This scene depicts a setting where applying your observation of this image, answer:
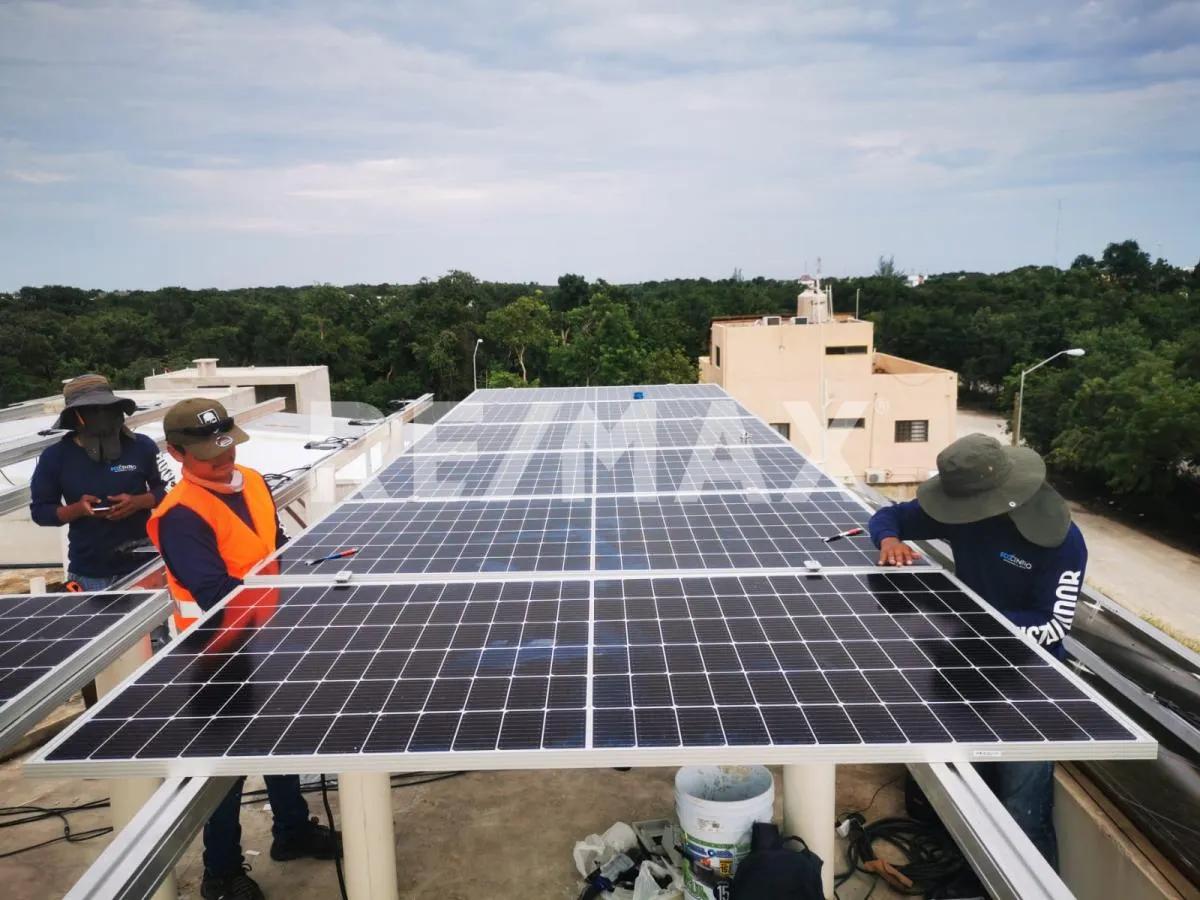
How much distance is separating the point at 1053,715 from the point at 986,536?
1883 mm

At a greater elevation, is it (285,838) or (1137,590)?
(285,838)

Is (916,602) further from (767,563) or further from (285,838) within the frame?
(285,838)

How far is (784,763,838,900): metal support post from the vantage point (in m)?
4.57

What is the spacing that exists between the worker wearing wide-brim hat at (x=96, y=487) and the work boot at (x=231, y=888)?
2.63m

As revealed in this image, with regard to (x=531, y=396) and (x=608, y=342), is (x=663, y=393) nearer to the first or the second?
(x=531, y=396)

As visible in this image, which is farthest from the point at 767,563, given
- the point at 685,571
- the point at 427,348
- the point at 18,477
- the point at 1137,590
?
the point at 427,348

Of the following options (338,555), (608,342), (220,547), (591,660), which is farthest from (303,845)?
(608,342)

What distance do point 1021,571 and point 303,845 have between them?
5393mm

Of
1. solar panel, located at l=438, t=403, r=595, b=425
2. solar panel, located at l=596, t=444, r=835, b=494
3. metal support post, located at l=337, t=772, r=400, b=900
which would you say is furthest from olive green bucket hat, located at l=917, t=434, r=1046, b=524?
solar panel, located at l=438, t=403, r=595, b=425

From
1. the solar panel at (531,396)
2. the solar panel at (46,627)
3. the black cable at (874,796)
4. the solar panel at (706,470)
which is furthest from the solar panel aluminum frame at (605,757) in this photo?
the solar panel at (531,396)

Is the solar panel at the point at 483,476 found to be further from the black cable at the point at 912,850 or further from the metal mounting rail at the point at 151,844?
the metal mounting rail at the point at 151,844

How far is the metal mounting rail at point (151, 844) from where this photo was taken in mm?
2723

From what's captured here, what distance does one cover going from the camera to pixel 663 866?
5531 millimetres

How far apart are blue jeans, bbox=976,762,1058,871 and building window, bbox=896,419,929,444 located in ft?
111
